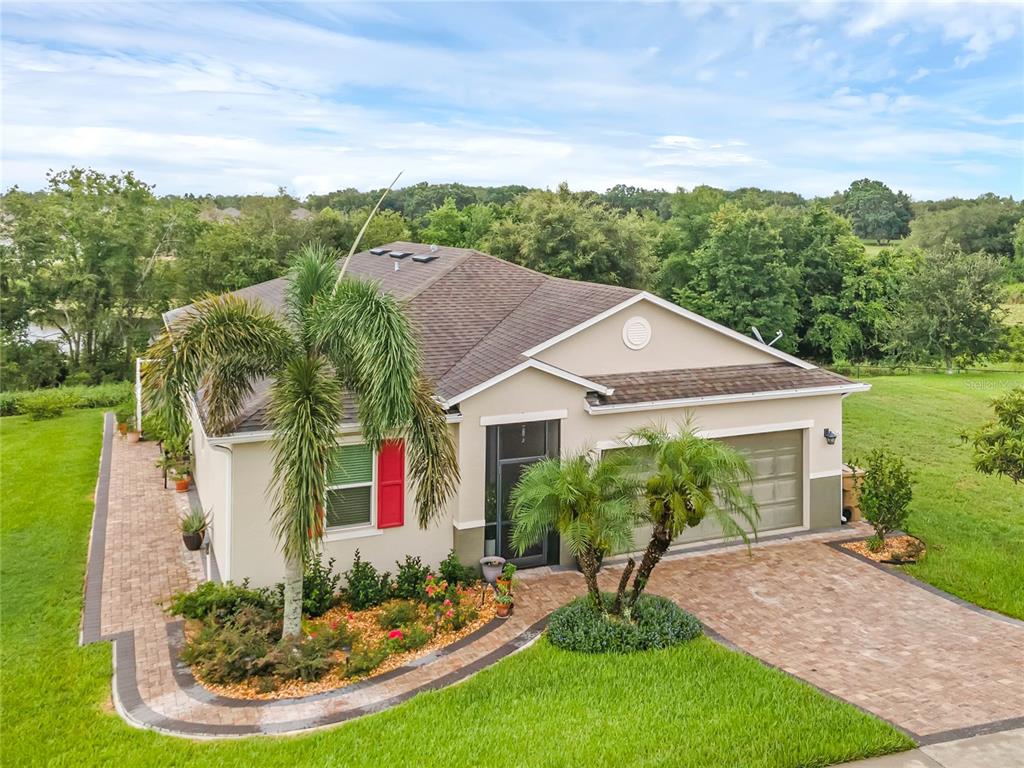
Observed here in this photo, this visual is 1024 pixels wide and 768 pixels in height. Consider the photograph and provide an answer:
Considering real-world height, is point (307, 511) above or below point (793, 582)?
above

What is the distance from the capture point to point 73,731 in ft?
27.7

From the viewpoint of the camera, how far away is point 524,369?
13.2m

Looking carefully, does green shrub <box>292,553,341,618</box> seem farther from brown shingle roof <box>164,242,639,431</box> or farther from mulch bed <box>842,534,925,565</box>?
mulch bed <box>842,534,925,565</box>

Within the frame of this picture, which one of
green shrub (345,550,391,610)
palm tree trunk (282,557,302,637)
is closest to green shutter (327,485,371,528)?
green shrub (345,550,391,610)

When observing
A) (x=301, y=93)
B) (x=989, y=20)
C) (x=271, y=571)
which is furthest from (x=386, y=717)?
(x=989, y=20)

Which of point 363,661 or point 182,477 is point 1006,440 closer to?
point 363,661

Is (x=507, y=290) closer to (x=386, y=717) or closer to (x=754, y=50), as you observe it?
(x=754, y=50)

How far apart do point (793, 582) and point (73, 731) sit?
11.0 meters

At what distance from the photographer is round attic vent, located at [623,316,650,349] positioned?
14938mm

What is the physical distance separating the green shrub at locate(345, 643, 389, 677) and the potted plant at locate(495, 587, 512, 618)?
82.3 inches

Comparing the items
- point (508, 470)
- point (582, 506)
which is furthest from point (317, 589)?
point (582, 506)

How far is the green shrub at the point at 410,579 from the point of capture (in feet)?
40.3

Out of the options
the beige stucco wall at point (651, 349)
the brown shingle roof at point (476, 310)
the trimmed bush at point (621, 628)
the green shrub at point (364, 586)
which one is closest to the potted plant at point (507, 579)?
the trimmed bush at point (621, 628)

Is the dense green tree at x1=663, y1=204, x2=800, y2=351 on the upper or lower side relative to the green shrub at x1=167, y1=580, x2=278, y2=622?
upper
